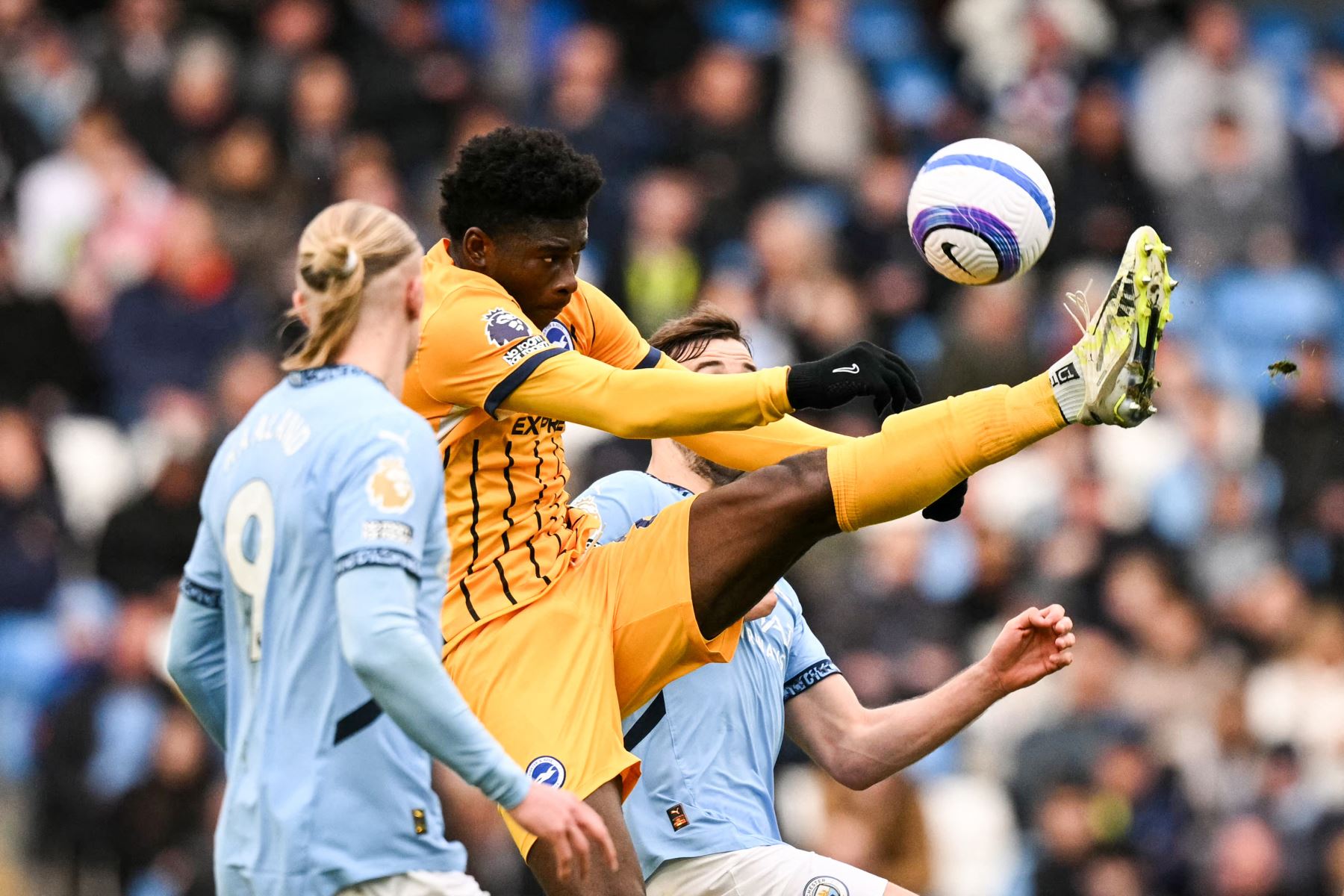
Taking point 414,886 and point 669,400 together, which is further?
point 669,400

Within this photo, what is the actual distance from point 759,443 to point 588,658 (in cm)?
98

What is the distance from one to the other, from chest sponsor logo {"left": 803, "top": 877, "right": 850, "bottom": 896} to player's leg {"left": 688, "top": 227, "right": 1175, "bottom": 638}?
3.05 ft

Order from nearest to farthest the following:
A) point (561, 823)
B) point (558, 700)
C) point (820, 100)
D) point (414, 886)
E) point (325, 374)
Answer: point (561, 823) → point (414, 886) → point (325, 374) → point (558, 700) → point (820, 100)

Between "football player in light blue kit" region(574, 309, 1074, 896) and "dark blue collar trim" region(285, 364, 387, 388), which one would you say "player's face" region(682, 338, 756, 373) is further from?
"dark blue collar trim" region(285, 364, 387, 388)

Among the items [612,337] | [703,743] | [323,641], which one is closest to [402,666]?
[323,641]

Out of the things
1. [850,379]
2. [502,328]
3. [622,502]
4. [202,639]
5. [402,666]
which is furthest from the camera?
[622,502]

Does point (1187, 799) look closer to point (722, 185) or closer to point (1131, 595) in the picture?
point (1131, 595)

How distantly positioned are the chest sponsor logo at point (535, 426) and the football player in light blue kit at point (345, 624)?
1281 mm

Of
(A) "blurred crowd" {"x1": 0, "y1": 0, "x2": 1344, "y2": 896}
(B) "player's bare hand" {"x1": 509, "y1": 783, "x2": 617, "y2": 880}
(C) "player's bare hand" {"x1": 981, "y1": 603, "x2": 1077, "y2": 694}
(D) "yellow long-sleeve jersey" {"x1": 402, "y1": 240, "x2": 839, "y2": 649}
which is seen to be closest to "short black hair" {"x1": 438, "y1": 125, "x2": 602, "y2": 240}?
(D) "yellow long-sleeve jersey" {"x1": 402, "y1": 240, "x2": 839, "y2": 649}

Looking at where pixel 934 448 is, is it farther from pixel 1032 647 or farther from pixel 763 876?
pixel 763 876

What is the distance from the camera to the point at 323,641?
457 cm

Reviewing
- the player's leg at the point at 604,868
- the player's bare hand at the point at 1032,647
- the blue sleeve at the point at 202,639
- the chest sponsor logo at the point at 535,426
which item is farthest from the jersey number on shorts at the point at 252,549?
the player's bare hand at the point at 1032,647

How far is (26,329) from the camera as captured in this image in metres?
12.5

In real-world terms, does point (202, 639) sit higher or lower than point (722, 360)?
lower
